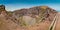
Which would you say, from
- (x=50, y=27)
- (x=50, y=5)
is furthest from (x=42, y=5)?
(x=50, y=27)

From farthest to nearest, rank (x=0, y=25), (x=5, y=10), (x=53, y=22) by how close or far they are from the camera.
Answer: (x=53, y=22)
(x=5, y=10)
(x=0, y=25)

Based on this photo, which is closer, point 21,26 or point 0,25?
point 0,25

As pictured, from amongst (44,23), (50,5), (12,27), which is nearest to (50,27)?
(44,23)

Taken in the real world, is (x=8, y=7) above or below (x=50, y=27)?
above

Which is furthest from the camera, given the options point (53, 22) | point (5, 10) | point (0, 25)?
point (53, 22)

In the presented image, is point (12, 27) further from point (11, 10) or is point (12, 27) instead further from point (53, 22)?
point (53, 22)

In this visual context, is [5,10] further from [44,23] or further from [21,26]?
[44,23]
